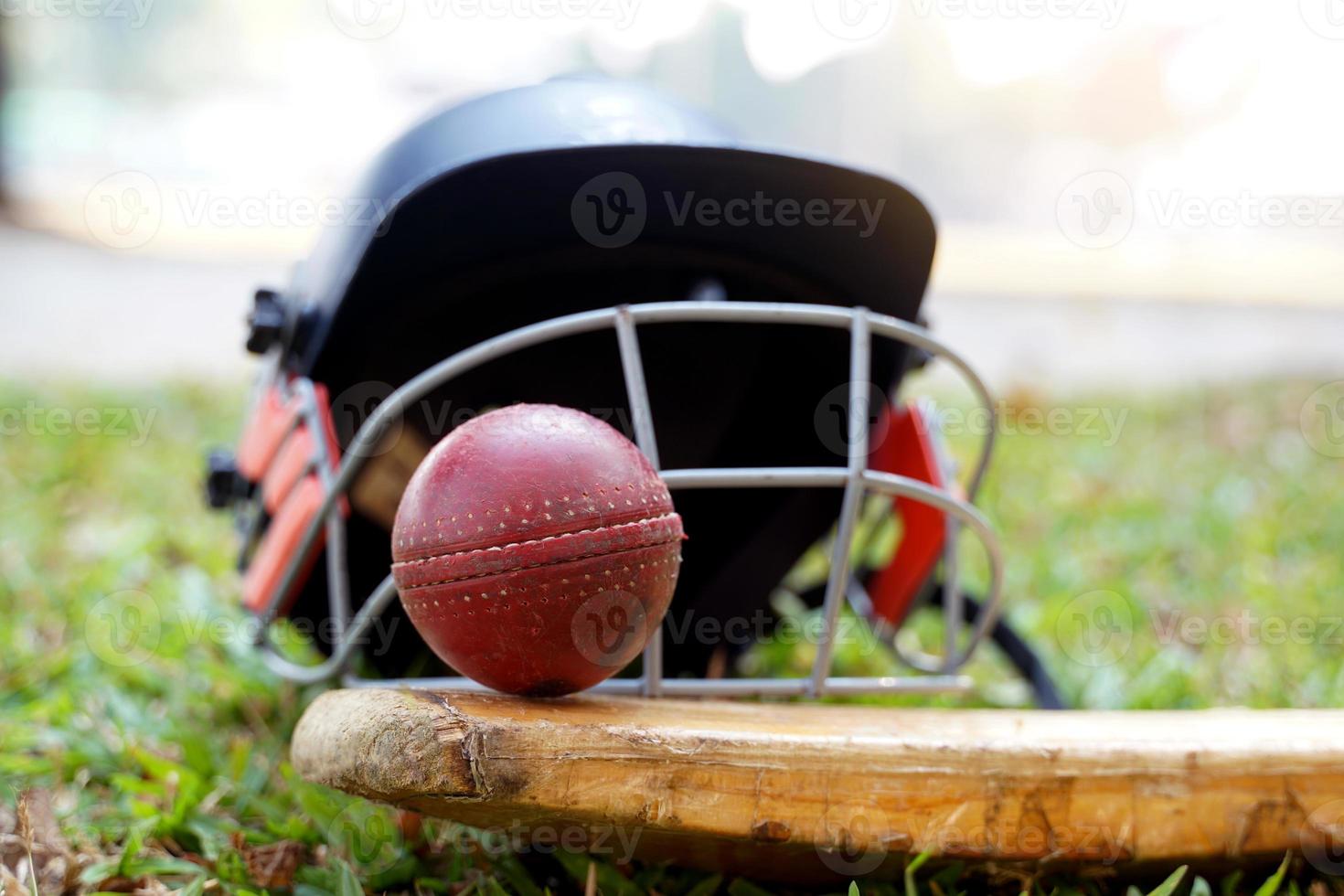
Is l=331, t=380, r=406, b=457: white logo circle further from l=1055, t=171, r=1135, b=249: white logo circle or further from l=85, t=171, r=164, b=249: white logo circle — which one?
l=1055, t=171, r=1135, b=249: white logo circle

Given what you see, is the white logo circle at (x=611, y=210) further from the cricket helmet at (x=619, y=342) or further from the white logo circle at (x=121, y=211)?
the white logo circle at (x=121, y=211)

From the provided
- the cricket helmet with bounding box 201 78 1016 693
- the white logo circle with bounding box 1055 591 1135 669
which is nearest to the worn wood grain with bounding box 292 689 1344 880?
the cricket helmet with bounding box 201 78 1016 693

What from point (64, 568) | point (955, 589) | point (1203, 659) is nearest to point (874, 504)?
point (1203, 659)

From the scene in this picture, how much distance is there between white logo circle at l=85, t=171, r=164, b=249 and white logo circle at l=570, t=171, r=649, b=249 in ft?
18.2

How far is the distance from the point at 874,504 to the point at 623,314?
1.52 meters

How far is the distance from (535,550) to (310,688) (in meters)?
0.87

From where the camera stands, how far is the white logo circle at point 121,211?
6809 millimetres

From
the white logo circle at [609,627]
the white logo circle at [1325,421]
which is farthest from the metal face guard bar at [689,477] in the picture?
the white logo circle at [1325,421]

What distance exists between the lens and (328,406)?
1348 millimetres

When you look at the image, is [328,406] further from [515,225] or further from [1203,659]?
[1203,659]

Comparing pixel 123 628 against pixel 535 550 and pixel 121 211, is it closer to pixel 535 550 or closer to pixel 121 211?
pixel 535 550

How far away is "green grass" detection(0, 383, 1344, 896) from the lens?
1.08 metres

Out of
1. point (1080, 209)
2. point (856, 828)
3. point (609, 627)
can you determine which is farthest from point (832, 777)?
point (1080, 209)

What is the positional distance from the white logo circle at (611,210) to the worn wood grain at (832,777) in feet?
1.62
